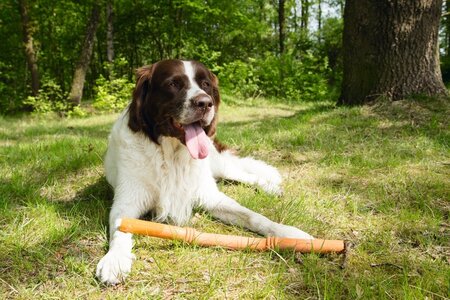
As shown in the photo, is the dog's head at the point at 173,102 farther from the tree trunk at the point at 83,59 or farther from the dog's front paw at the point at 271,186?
the tree trunk at the point at 83,59

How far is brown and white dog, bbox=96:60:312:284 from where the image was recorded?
261 cm

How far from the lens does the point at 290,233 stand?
7.55 feet

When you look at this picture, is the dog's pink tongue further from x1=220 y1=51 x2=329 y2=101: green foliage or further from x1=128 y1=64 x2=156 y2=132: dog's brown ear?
x1=220 y1=51 x2=329 y2=101: green foliage

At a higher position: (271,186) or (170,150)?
(170,150)

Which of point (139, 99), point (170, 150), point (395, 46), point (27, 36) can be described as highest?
point (27, 36)

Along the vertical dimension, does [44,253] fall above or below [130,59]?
below

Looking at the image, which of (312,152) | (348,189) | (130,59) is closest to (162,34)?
(130,59)

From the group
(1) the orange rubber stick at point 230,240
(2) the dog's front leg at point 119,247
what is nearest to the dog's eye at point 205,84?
(2) the dog's front leg at point 119,247

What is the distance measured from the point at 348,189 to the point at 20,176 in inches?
111

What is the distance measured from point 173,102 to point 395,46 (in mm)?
3676

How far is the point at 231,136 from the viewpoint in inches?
207

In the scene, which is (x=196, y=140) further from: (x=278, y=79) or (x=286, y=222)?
(x=278, y=79)

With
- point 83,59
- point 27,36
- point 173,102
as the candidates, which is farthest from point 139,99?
point 27,36

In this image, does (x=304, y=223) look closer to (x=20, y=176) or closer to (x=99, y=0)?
(x=20, y=176)
